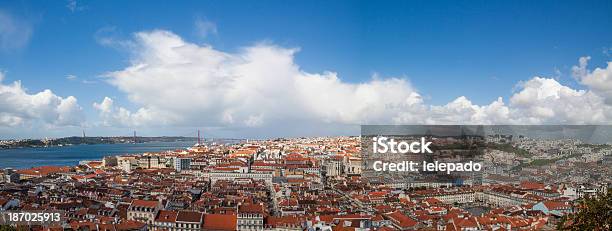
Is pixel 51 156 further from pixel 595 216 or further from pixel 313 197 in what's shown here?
pixel 595 216

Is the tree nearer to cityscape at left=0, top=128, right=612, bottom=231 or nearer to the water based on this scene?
cityscape at left=0, top=128, right=612, bottom=231

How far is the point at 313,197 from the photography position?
25188 mm

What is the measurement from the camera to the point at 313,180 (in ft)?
119

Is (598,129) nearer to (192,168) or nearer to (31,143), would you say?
(192,168)

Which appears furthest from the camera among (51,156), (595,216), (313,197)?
(51,156)

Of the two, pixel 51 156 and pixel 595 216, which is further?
pixel 51 156

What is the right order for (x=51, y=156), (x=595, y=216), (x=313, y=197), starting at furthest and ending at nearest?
(x=51, y=156) < (x=313, y=197) < (x=595, y=216)

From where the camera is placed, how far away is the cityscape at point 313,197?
18344 millimetres

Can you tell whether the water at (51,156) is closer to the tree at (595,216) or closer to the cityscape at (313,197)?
the cityscape at (313,197)

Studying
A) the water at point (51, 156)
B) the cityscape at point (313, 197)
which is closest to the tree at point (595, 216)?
the cityscape at point (313, 197)

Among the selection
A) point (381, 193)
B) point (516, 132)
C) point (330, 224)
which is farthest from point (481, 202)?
point (516, 132)

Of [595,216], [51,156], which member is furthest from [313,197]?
[51,156]

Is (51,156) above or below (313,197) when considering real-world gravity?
below

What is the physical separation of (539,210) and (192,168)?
3038cm
